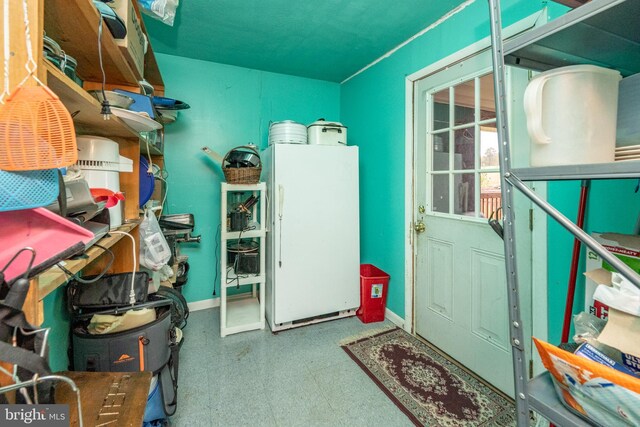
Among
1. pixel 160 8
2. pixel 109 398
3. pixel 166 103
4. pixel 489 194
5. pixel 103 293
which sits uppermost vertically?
pixel 160 8

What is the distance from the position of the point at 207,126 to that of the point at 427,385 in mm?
2705

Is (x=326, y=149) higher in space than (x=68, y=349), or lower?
higher

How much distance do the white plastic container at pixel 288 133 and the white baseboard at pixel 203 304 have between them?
1.66 m

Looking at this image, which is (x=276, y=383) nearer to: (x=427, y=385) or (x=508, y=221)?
(x=427, y=385)

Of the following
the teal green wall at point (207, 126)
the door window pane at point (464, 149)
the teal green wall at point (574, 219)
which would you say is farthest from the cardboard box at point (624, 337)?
the teal green wall at point (207, 126)

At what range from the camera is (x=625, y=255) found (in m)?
0.75

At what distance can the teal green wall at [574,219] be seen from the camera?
1137 millimetres

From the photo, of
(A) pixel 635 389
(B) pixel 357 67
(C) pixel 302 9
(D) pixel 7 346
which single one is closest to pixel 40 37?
(D) pixel 7 346

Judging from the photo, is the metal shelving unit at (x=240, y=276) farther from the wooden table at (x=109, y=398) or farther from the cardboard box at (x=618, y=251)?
the cardboard box at (x=618, y=251)

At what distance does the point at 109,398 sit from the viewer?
32.7 inches

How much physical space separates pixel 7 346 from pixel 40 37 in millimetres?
534

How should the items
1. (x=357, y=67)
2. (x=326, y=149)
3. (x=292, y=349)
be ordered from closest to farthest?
(x=292, y=349) → (x=326, y=149) → (x=357, y=67)

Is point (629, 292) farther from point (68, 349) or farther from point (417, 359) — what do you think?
point (68, 349)

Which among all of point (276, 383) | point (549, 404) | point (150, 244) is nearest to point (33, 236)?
point (150, 244)
